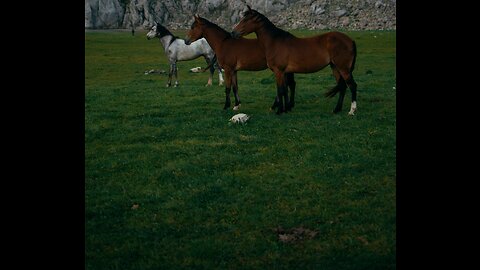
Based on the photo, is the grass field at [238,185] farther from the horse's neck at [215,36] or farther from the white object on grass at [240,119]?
the horse's neck at [215,36]

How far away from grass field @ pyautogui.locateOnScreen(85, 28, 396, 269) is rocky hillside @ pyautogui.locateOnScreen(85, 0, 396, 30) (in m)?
88.6

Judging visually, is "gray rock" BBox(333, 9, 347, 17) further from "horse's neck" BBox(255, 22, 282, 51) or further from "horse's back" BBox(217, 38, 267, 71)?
"horse's neck" BBox(255, 22, 282, 51)

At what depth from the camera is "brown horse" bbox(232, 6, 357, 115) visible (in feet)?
53.5

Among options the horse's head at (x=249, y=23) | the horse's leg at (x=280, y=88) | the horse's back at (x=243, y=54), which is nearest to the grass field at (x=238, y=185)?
the horse's leg at (x=280, y=88)

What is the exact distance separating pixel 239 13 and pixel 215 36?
356ft

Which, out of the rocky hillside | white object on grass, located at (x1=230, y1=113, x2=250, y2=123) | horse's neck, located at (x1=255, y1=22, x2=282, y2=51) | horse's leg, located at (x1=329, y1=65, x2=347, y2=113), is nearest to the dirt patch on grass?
white object on grass, located at (x1=230, y1=113, x2=250, y2=123)

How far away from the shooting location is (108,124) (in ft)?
56.4

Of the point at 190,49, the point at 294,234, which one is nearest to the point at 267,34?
the point at 294,234

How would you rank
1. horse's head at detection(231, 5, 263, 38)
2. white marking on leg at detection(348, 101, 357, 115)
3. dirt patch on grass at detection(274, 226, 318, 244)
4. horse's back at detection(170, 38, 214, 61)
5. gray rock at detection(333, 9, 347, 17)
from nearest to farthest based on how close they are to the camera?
1. dirt patch on grass at detection(274, 226, 318, 244)
2. white marking on leg at detection(348, 101, 357, 115)
3. horse's head at detection(231, 5, 263, 38)
4. horse's back at detection(170, 38, 214, 61)
5. gray rock at detection(333, 9, 347, 17)

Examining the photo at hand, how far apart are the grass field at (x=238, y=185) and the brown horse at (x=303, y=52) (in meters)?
1.27

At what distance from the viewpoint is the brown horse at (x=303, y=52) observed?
1631 cm
